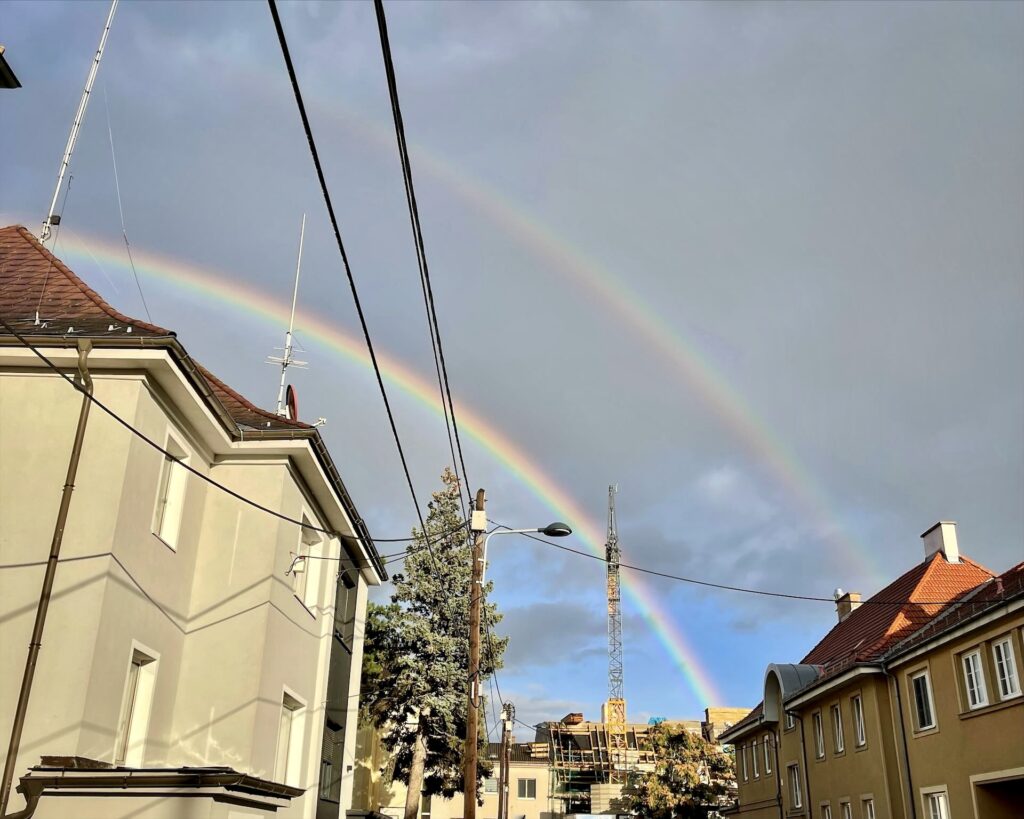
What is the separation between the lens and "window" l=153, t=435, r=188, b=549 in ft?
51.5

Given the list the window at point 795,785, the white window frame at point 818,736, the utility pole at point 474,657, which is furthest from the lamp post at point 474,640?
the window at point 795,785

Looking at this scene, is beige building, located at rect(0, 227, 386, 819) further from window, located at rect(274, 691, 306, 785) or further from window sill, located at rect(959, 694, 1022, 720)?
window sill, located at rect(959, 694, 1022, 720)

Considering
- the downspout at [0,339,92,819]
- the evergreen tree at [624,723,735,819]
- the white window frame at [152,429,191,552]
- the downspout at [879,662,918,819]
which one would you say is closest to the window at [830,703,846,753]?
the downspout at [879,662,918,819]

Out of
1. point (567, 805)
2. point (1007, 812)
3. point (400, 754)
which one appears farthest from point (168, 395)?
point (567, 805)

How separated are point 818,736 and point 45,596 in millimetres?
26762

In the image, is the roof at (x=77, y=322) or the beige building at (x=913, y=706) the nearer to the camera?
the roof at (x=77, y=322)

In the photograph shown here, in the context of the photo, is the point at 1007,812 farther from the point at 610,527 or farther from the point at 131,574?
the point at 610,527

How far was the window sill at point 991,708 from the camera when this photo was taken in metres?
19.0

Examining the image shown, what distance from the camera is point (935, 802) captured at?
23.1 meters

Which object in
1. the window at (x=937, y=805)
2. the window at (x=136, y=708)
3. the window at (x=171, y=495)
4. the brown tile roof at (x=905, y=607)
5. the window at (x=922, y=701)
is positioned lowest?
the window at (x=937, y=805)

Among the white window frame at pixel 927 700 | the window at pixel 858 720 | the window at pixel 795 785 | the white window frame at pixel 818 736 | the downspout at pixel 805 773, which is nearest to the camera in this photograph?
the white window frame at pixel 927 700

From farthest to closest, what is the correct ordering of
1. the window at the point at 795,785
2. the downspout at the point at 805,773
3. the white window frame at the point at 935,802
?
1. the window at the point at 795,785
2. the downspout at the point at 805,773
3. the white window frame at the point at 935,802

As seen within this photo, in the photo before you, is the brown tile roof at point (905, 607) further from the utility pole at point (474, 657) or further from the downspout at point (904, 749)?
the utility pole at point (474, 657)

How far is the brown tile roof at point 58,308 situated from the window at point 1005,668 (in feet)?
50.2
